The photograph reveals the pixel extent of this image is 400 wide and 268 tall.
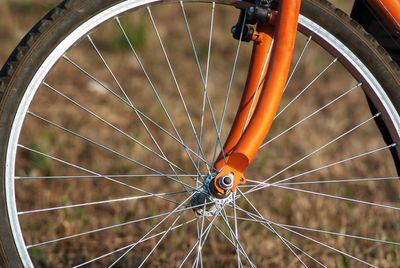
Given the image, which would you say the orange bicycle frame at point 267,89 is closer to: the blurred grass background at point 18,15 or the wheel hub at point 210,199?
the wheel hub at point 210,199

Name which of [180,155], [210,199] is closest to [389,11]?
Answer: [210,199]

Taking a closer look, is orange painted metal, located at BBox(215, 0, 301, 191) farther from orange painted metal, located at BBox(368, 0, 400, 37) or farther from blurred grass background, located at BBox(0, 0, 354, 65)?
blurred grass background, located at BBox(0, 0, 354, 65)

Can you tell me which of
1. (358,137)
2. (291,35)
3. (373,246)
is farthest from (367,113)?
(291,35)

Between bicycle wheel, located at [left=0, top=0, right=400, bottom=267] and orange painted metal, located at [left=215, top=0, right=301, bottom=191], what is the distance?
120 mm

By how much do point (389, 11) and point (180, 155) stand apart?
2.75 metres

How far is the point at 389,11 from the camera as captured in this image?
352 centimetres

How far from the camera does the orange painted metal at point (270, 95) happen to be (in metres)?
3.28

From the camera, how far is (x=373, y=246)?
4.64m

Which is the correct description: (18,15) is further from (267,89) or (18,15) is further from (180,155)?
(267,89)

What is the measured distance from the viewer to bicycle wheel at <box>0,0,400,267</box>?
338 cm

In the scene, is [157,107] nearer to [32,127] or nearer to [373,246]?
[32,127]

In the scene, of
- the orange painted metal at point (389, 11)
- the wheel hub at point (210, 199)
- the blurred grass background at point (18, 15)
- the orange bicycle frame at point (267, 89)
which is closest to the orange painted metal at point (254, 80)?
the orange bicycle frame at point (267, 89)

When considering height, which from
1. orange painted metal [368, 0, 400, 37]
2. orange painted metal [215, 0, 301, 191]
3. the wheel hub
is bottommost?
the wheel hub

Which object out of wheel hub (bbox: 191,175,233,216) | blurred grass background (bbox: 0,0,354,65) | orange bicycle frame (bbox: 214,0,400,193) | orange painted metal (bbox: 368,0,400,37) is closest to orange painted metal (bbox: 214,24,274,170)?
orange bicycle frame (bbox: 214,0,400,193)
